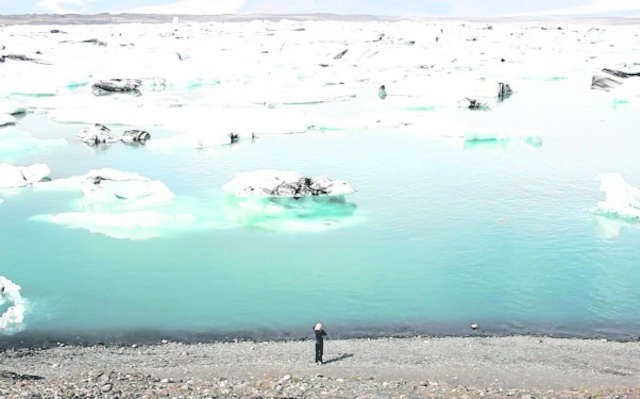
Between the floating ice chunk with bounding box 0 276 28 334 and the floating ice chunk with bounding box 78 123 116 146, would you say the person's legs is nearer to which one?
the floating ice chunk with bounding box 0 276 28 334

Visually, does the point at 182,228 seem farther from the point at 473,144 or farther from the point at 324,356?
the point at 473,144

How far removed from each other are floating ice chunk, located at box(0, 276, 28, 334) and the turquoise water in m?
0.24

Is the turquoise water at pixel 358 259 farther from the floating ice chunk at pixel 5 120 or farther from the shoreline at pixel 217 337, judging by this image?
the floating ice chunk at pixel 5 120

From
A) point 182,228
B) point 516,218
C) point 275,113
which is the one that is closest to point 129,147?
point 275,113

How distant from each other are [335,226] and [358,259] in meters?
2.97

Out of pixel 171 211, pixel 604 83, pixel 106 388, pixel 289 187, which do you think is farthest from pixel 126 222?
pixel 604 83

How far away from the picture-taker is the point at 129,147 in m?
34.8

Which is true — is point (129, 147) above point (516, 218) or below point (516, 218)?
above

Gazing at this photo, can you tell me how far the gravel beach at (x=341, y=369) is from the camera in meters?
11.6

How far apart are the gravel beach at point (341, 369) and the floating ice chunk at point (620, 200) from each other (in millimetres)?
9018

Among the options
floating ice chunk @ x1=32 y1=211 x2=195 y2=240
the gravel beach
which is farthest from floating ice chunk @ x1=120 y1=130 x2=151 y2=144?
the gravel beach

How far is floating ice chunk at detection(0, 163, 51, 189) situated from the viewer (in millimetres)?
26359

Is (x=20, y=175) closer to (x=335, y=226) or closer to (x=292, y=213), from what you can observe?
(x=292, y=213)

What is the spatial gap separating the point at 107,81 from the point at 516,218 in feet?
114
